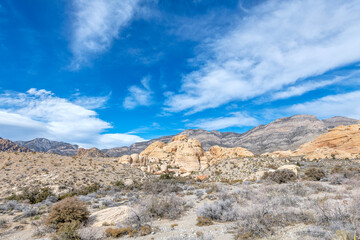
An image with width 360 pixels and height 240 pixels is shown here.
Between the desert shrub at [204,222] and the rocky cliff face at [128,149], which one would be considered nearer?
the desert shrub at [204,222]

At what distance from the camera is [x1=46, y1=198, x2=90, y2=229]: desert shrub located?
873 centimetres

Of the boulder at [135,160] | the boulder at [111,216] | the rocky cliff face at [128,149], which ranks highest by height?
→ the rocky cliff face at [128,149]

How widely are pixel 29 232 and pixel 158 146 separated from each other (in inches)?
1528

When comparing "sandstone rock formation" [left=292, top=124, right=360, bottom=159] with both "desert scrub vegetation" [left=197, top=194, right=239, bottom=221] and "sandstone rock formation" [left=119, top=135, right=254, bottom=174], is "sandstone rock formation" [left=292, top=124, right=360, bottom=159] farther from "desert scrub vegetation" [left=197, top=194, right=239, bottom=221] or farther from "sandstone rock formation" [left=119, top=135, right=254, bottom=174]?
"desert scrub vegetation" [left=197, top=194, right=239, bottom=221]

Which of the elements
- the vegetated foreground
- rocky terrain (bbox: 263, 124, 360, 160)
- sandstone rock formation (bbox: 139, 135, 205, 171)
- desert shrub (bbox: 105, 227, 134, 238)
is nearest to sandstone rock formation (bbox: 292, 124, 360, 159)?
rocky terrain (bbox: 263, 124, 360, 160)

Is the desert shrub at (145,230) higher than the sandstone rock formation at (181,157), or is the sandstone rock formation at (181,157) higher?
the sandstone rock formation at (181,157)

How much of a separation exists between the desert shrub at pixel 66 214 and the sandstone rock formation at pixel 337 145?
4128cm

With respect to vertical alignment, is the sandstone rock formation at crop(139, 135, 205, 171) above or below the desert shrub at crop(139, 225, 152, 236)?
above

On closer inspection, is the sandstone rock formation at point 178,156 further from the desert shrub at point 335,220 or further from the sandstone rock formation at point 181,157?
the desert shrub at point 335,220

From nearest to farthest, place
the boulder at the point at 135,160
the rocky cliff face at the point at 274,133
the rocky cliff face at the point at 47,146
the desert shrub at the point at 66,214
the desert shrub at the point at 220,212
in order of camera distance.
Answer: the desert shrub at the point at 220,212
the desert shrub at the point at 66,214
the boulder at the point at 135,160
the rocky cliff face at the point at 274,133
the rocky cliff face at the point at 47,146

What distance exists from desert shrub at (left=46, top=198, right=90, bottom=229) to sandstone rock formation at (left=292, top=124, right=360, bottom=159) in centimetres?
4128

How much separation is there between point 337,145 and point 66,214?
51.5m

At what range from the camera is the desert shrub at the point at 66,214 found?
8.73m

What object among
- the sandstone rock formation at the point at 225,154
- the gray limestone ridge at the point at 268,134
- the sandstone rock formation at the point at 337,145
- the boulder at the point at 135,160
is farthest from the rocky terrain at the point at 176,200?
the gray limestone ridge at the point at 268,134
